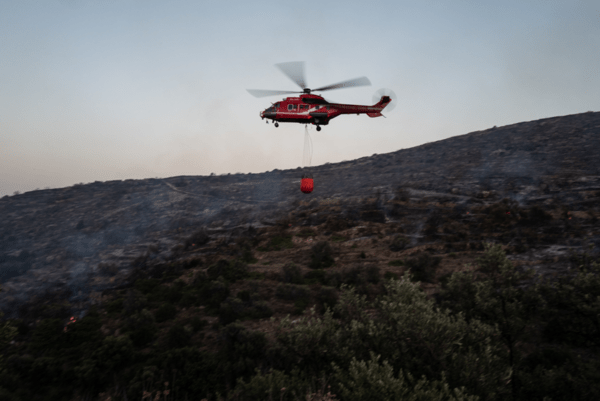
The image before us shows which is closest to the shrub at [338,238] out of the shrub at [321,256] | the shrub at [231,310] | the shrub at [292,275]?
the shrub at [321,256]

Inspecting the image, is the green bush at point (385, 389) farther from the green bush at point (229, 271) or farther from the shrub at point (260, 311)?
the green bush at point (229, 271)

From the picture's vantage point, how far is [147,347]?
913 inches

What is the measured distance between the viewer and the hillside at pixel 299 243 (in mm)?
23484

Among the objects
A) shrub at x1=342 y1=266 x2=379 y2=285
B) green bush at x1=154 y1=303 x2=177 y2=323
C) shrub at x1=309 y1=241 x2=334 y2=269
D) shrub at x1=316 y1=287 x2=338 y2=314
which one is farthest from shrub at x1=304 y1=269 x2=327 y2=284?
green bush at x1=154 y1=303 x2=177 y2=323

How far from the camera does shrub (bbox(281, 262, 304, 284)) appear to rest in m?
32.3

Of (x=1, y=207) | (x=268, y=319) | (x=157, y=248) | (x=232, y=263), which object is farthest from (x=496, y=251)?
(x=1, y=207)

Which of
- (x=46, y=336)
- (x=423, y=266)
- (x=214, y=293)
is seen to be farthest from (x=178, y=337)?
(x=423, y=266)

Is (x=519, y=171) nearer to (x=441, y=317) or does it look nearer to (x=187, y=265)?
(x=441, y=317)

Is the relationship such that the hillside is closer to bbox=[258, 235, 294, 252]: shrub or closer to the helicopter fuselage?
bbox=[258, 235, 294, 252]: shrub

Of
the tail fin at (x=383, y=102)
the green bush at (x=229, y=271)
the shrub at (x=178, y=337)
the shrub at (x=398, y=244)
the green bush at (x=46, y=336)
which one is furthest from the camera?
the shrub at (x=398, y=244)

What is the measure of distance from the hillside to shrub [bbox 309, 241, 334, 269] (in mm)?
210

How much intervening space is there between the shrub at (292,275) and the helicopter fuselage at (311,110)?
17.1 m

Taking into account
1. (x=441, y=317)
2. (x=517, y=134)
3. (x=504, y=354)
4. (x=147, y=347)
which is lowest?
(x=147, y=347)

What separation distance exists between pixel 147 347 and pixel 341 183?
62307mm
